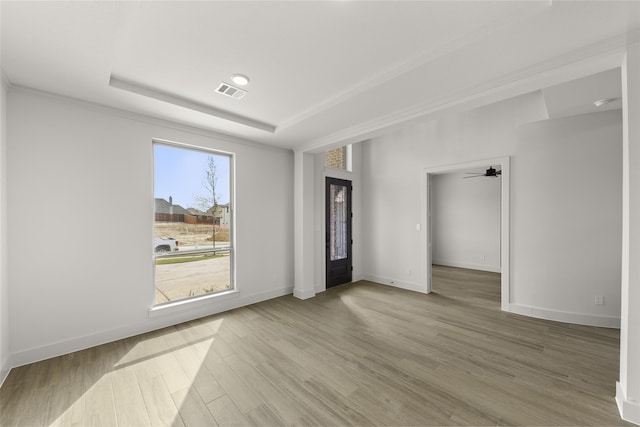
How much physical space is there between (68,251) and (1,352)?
37.9 inches

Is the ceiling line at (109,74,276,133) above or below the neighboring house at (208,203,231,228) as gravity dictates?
above

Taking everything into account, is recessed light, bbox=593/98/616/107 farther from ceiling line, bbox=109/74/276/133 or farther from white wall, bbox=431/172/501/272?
white wall, bbox=431/172/501/272

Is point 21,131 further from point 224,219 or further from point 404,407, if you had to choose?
point 404,407

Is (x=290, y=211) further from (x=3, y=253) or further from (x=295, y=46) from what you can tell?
(x=3, y=253)

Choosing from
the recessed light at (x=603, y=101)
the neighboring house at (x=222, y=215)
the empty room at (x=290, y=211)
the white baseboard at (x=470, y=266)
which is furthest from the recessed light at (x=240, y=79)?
the white baseboard at (x=470, y=266)

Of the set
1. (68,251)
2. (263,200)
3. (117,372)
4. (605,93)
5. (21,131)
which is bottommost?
(117,372)

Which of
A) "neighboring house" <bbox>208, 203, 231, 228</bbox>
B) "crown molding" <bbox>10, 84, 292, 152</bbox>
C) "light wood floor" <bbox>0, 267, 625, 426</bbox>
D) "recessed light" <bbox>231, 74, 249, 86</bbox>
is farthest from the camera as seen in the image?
"neighboring house" <bbox>208, 203, 231, 228</bbox>

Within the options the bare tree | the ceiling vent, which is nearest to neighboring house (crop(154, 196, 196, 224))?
the bare tree

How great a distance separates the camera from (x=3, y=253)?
2.38 m

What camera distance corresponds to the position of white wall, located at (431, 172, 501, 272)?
22.4 ft

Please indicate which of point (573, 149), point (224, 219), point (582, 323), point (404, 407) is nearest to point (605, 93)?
point (573, 149)

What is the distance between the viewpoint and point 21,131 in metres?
2.55

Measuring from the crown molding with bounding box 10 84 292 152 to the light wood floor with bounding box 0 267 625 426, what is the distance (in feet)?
8.83

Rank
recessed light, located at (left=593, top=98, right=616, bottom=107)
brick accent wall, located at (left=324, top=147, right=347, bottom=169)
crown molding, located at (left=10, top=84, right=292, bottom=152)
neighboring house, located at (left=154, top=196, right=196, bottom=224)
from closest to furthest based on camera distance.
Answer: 1. crown molding, located at (left=10, top=84, right=292, bottom=152)
2. recessed light, located at (left=593, top=98, right=616, bottom=107)
3. neighboring house, located at (left=154, top=196, right=196, bottom=224)
4. brick accent wall, located at (left=324, top=147, right=347, bottom=169)
